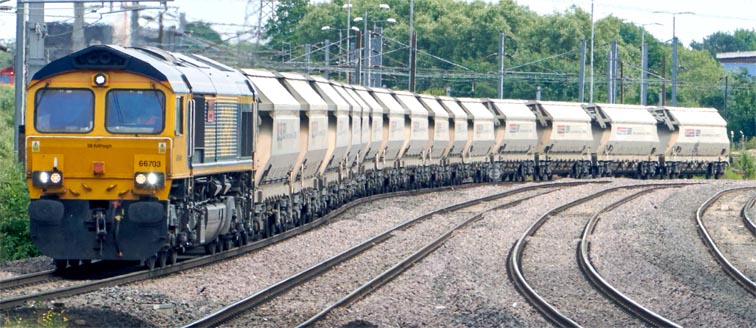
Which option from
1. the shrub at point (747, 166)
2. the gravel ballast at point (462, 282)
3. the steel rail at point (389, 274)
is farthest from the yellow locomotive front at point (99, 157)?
the shrub at point (747, 166)

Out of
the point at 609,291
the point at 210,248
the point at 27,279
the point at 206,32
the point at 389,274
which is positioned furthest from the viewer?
the point at 206,32

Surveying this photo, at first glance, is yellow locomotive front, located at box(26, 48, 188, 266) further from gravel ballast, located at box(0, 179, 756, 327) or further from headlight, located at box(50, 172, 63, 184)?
gravel ballast, located at box(0, 179, 756, 327)

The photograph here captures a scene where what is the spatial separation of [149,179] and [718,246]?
12944 millimetres

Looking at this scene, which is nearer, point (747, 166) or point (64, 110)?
point (64, 110)

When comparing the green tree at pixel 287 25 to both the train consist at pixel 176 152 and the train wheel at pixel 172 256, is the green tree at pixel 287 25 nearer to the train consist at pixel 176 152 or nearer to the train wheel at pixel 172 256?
the train consist at pixel 176 152

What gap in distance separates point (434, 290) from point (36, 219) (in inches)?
208

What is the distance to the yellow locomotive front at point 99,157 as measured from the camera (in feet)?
51.0

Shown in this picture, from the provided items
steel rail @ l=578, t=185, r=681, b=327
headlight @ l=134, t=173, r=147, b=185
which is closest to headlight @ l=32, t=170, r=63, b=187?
headlight @ l=134, t=173, r=147, b=185

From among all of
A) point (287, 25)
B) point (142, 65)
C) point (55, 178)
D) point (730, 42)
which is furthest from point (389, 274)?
point (730, 42)

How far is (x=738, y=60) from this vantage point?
13638 cm

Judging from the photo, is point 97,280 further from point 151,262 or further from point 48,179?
point 48,179

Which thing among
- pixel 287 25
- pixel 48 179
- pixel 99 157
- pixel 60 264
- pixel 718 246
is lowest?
pixel 718 246

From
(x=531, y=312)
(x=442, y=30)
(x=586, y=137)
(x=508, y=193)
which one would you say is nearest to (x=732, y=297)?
(x=531, y=312)

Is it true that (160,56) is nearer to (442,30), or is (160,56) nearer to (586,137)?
(586,137)
